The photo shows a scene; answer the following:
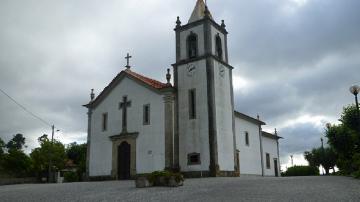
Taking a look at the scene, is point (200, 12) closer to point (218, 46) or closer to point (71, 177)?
point (218, 46)

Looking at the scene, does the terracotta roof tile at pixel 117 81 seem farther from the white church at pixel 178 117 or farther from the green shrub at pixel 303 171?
the green shrub at pixel 303 171

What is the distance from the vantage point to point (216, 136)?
2642 centimetres

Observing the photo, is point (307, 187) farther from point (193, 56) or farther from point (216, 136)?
point (193, 56)

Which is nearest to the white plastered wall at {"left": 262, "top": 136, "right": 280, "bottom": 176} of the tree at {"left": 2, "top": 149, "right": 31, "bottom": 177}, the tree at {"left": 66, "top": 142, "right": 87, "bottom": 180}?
the tree at {"left": 2, "top": 149, "right": 31, "bottom": 177}

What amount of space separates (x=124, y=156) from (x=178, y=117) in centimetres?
522

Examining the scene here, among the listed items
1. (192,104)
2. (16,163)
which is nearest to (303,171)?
(192,104)

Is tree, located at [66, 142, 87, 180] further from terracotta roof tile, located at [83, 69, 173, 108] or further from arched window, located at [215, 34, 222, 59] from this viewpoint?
arched window, located at [215, 34, 222, 59]

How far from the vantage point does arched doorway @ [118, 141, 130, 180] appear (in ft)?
95.8

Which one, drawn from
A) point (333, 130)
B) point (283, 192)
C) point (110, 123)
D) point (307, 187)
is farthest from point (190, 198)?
point (110, 123)

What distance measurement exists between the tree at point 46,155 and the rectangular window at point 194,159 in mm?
23607

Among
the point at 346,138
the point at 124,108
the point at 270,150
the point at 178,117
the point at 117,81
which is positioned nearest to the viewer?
the point at 346,138

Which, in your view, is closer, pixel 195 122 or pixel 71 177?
pixel 195 122

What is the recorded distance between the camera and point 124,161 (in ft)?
96.9

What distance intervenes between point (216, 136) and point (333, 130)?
730 cm
